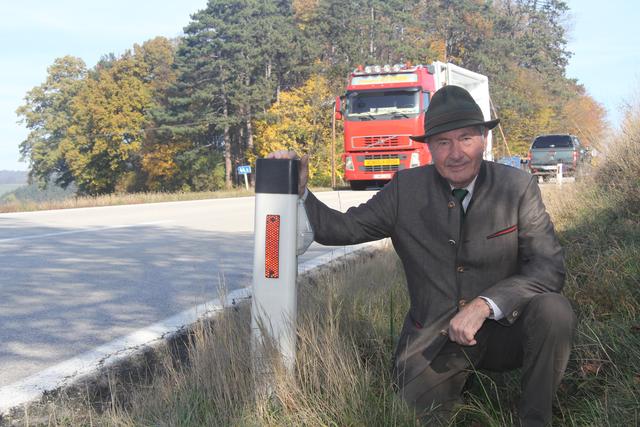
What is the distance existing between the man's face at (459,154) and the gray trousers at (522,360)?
22.1 inches

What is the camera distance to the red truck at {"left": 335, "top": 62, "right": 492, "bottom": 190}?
1948 centimetres

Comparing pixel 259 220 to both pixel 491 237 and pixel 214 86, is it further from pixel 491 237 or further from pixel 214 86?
pixel 214 86

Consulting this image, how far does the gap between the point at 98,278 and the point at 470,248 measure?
458cm

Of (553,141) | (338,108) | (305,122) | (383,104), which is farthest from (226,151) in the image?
(383,104)

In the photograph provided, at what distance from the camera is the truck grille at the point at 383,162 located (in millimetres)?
20922

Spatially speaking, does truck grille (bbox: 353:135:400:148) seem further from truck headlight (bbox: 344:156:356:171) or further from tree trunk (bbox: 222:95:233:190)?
tree trunk (bbox: 222:95:233:190)

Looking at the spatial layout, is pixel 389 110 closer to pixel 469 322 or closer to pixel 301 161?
pixel 301 161

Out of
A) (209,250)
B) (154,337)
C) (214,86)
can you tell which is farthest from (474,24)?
(154,337)

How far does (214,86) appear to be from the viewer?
172ft

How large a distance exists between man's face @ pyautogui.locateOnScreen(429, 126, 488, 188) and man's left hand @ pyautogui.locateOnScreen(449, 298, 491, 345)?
0.51 meters

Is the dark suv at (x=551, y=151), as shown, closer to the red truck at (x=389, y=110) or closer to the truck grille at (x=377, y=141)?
the red truck at (x=389, y=110)

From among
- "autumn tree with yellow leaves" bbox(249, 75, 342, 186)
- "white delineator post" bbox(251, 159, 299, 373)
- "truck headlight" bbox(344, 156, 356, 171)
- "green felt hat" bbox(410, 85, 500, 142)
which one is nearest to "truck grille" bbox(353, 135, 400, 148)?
"truck headlight" bbox(344, 156, 356, 171)

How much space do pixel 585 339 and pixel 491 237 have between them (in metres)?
0.88

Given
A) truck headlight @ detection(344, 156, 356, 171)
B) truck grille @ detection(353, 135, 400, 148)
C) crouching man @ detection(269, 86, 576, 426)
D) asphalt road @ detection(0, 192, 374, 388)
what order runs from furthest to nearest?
1. truck headlight @ detection(344, 156, 356, 171)
2. truck grille @ detection(353, 135, 400, 148)
3. asphalt road @ detection(0, 192, 374, 388)
4. crouching man @ detection(269, 86, 576, 426)
